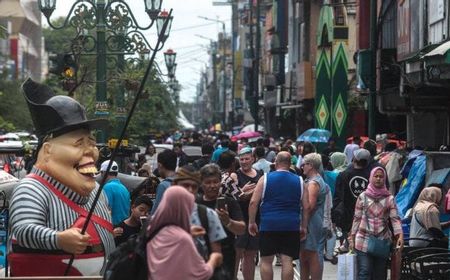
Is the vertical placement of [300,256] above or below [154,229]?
below

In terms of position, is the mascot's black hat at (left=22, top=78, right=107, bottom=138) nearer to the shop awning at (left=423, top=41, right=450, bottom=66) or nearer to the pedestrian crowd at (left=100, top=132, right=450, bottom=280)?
the pedestrian crowd at (left=100, top=132, right=450, bottom=280)

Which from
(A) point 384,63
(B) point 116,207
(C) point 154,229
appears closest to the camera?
(C) point 154,229

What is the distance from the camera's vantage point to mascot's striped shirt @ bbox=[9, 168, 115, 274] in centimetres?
827

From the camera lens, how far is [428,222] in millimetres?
13594

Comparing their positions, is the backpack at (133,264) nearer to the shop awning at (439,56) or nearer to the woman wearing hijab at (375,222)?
the woman wearing hijab at (375,222)

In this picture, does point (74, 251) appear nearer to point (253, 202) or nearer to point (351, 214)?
point (253, 202)

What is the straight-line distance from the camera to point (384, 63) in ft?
86.9

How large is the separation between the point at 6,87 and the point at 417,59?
45.6m

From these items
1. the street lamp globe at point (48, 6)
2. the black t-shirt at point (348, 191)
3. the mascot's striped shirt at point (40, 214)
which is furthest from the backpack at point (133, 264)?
the street lamp globe at point (48, 6)

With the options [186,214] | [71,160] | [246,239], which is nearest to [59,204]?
[71,160]

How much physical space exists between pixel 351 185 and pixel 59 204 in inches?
283

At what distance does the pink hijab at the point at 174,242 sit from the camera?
7105 millimetres

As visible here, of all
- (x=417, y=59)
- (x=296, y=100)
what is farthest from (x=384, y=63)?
(x=296, y=100)

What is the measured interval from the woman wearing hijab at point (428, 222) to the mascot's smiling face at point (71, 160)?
581 centimetres
